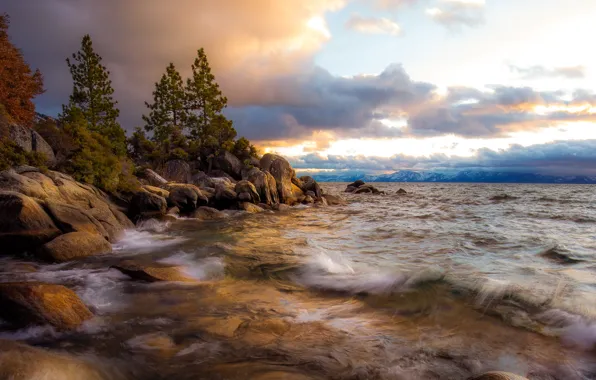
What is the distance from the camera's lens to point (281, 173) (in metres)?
36.7

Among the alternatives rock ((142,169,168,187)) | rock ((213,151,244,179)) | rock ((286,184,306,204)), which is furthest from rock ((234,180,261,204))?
rock ((213,151,244,179))

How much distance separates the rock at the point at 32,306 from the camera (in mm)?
5258

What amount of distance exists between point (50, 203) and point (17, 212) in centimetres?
137

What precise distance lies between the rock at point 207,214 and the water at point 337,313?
31.0 ft

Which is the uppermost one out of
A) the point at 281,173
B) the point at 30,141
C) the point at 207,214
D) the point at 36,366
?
the point at 30,141

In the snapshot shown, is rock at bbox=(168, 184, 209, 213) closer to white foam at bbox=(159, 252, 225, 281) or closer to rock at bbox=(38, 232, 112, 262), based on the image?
rock at bbox=(38, 232, 112, 262)

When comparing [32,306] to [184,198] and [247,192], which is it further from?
[247,192]

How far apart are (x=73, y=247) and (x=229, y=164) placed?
34180 millimetres

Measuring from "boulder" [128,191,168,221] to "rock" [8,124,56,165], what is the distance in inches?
188

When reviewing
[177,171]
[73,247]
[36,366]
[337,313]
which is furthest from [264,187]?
[36,366]

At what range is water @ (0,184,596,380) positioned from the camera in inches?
188

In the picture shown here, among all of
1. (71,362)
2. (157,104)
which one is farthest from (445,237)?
(157,104)

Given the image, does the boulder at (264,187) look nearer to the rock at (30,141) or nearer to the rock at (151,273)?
the rock at (30,141)

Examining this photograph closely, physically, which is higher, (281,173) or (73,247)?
(281,173)
